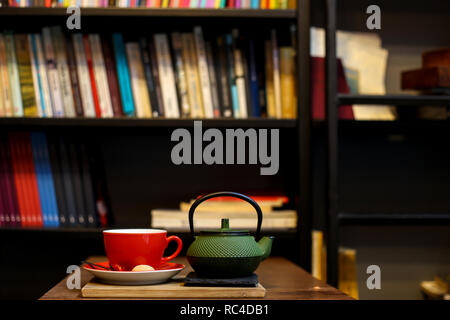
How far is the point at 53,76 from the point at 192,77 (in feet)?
1.45

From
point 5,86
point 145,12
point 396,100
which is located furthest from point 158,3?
point 396,100

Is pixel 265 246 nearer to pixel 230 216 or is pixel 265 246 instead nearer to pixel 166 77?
pixel 230 216

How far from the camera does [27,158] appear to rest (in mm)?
2037

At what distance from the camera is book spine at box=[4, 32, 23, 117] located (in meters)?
1.99

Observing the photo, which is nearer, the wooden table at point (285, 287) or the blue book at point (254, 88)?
the wooden table at point (285, 287)

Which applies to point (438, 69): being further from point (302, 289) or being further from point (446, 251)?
point (302, 289)

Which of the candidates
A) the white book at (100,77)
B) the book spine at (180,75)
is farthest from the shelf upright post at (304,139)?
the white book at (100,77)

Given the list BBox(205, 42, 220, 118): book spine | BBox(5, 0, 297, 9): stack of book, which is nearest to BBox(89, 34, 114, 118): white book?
BBox(5, 0, 297, 9): stack of book

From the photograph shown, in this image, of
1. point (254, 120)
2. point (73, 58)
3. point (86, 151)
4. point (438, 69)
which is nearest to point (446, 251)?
point (438, 69)

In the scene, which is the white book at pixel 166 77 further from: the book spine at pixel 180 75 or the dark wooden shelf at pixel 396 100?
the dark wooden shelf at pixel 396 100

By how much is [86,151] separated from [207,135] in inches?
15.8

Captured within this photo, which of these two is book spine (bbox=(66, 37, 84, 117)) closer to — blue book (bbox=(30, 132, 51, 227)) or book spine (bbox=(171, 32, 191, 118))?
blue book (bbox=(30, 132, 51, 227))

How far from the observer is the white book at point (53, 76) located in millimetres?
1995

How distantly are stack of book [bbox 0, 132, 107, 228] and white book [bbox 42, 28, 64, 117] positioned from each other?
113mm
